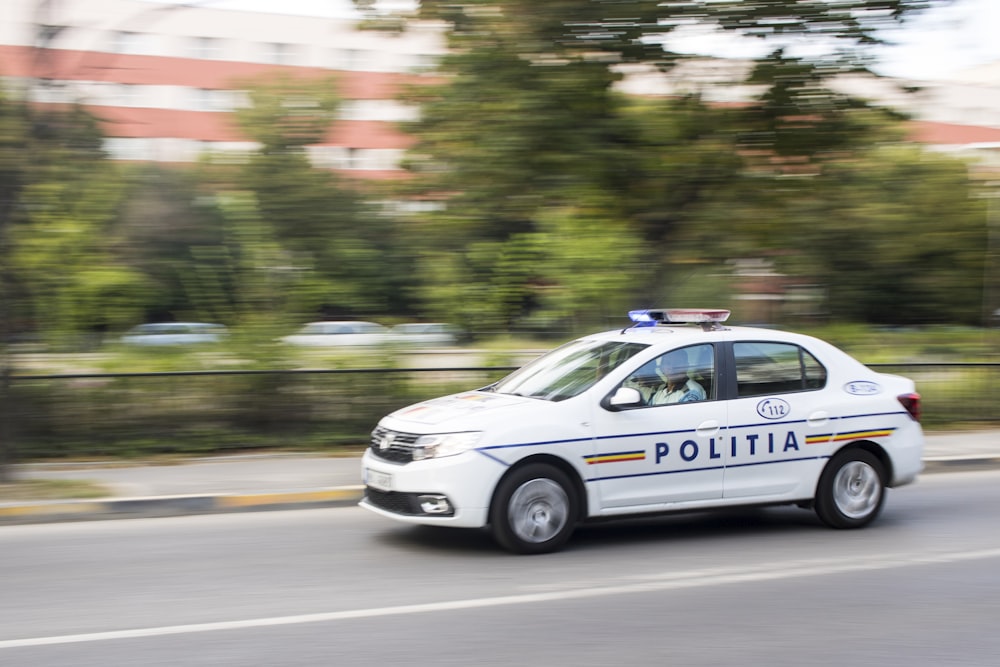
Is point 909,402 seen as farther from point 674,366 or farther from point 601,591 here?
point 601,591

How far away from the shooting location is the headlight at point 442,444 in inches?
271

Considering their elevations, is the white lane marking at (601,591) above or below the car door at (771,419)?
below

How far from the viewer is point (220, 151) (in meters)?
13.0

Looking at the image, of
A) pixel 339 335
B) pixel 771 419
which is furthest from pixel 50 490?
pixel 771 419

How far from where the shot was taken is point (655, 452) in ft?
23.8

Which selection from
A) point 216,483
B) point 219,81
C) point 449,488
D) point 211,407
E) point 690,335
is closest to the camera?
point 449,488

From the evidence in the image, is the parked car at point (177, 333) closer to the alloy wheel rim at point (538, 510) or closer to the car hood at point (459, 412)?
the car hood at point (459, 412)

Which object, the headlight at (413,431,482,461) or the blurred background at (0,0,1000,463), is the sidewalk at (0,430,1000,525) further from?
the headlight at (413,431,482,461)

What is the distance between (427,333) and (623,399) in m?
6.49

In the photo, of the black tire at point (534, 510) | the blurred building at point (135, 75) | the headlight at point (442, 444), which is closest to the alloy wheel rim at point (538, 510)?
the black tire at point (534, 510)

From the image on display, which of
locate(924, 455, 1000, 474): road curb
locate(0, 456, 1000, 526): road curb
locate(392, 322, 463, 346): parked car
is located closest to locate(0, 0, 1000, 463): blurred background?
locate(392, 322, 463, 346): parked car

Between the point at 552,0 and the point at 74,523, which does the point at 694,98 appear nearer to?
the point at 552,0

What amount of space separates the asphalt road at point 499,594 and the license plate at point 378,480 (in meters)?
0.49

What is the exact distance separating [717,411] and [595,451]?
1.04m
